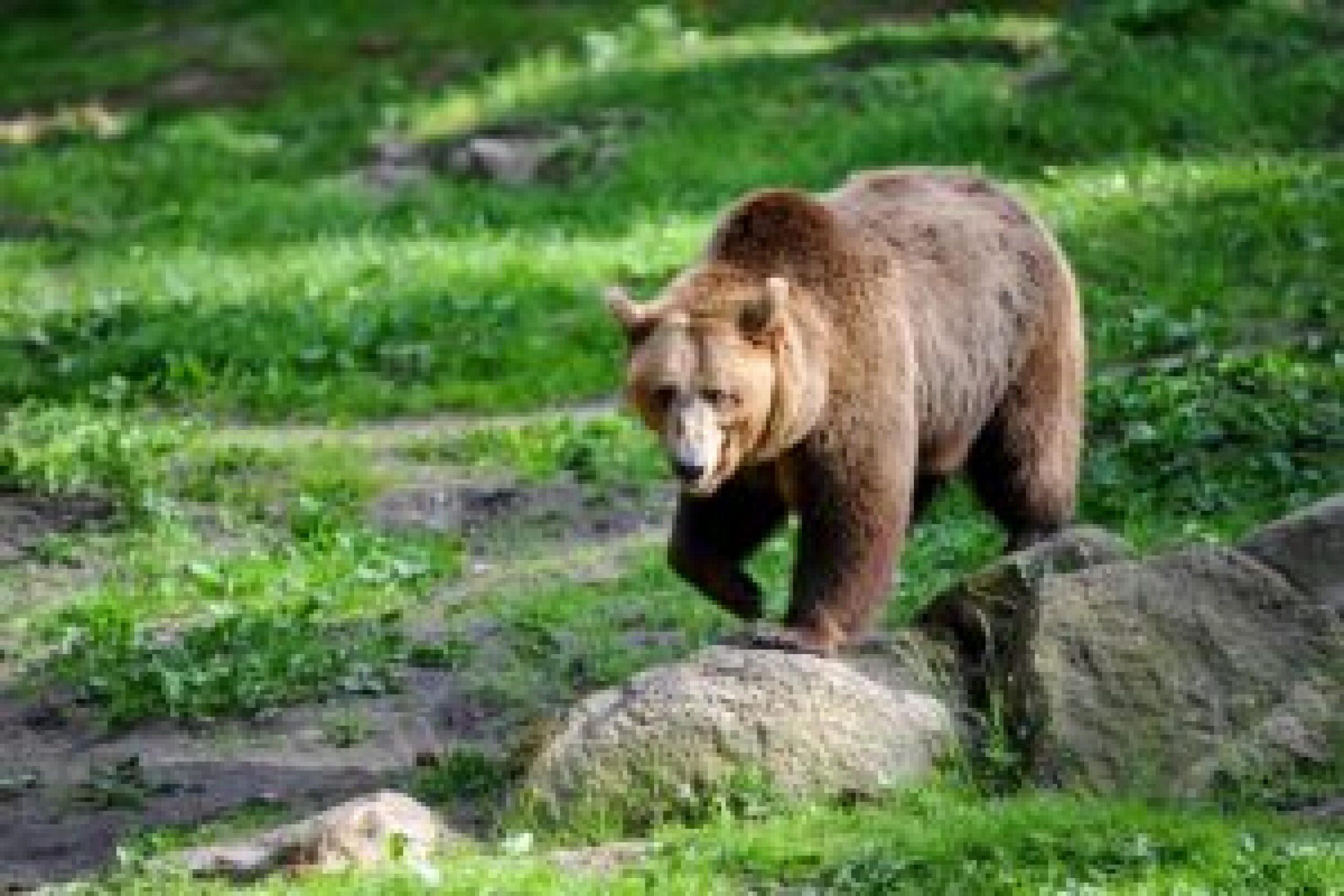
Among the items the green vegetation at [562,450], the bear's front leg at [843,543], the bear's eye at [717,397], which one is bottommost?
the green vegetation at [562,450]

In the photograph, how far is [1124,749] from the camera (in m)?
8.54

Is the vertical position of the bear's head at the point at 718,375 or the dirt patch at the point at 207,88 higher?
the bear's head at the point at 718,375

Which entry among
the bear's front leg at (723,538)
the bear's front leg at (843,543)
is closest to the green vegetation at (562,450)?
the bear's front leg at (723,538)

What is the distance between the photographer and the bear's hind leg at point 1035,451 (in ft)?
33.9

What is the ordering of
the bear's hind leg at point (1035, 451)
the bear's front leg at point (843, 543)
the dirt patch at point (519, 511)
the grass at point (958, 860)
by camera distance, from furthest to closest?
the dirt patch at point (519, 511)
the bear's hind leg at point (1035, 451)
the bear's front leg at point (843, 543)
the grass at point (958, 860)

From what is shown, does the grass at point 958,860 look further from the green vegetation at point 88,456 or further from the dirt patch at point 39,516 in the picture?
the green vegetation at point 88,456

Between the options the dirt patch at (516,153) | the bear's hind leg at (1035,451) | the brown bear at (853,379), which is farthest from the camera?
the dirt patch at (516,153)

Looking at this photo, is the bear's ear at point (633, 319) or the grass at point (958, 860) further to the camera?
the bear's ear at point (633, 319)

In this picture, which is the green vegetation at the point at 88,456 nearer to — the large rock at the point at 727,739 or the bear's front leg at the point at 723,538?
the bear's front leg at the point at 723,538

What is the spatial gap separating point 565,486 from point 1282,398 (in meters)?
3.07

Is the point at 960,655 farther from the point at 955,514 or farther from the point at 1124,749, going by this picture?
the point at 955,514

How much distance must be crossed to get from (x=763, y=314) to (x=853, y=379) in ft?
1.88

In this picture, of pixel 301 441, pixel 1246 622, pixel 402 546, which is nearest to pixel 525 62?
pixel 301 441

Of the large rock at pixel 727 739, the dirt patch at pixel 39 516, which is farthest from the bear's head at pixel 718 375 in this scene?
the dirt patch at pixel 39 516
